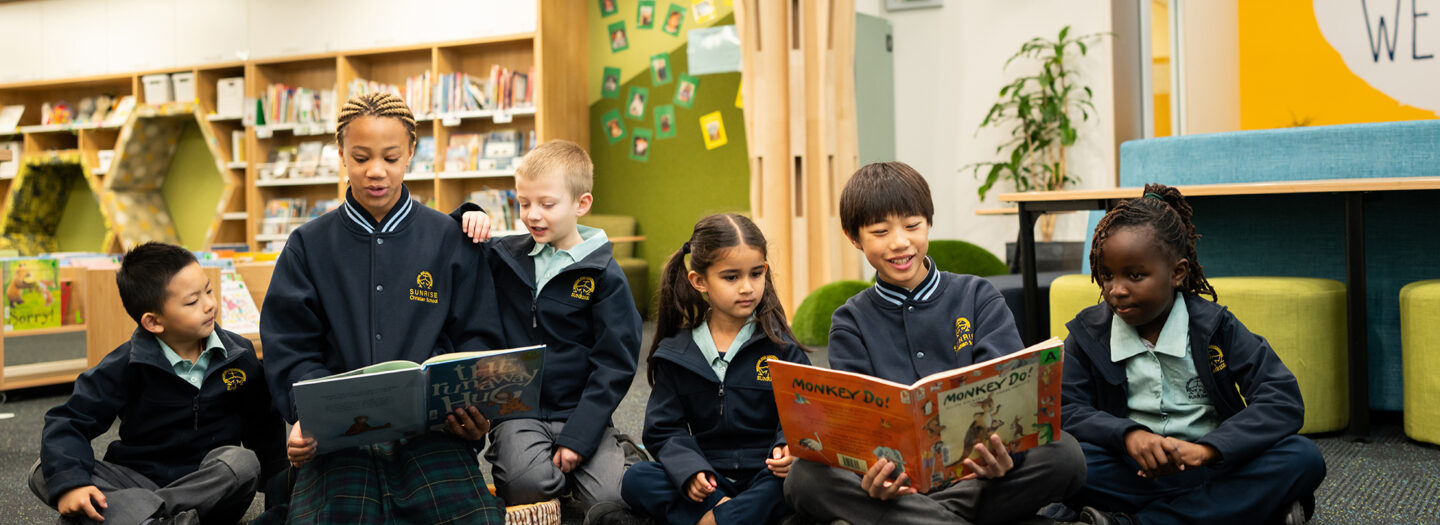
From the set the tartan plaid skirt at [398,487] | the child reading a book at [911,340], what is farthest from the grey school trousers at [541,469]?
the child reading a book at [911,340]

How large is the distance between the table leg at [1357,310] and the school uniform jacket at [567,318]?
1874 millimetres

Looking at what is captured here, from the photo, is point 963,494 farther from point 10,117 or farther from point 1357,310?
point 10,117

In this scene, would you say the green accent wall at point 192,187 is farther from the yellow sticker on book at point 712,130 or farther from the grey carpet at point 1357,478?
the grey carpet at point 1357,478

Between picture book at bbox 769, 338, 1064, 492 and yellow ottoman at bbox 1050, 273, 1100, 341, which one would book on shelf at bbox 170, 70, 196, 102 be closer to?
yellow ottoman at bbox 1050, 273, 1100, 341

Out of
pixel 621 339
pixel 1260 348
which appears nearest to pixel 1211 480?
pixel 1260 348

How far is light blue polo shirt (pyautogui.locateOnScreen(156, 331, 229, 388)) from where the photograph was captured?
192 cm

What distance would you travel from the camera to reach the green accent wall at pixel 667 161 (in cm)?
610

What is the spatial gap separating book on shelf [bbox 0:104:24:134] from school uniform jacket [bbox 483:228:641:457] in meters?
7.49

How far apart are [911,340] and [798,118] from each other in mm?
2707

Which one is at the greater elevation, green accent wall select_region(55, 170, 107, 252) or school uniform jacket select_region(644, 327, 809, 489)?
green accent wall select_region(55, 170, 107, 252)

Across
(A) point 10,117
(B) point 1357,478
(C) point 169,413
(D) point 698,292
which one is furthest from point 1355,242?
(A) point 10,117

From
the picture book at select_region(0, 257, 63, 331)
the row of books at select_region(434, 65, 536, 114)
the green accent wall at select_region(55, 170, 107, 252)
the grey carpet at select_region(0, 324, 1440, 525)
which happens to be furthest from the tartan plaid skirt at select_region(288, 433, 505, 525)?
the green accent wall at select_region(55, 170, 107, 252)

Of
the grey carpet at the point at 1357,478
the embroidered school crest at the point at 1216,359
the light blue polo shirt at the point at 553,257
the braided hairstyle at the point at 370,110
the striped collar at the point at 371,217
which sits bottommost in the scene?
the grey carpet at the point at 1357,478

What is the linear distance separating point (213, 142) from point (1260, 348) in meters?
6.93
